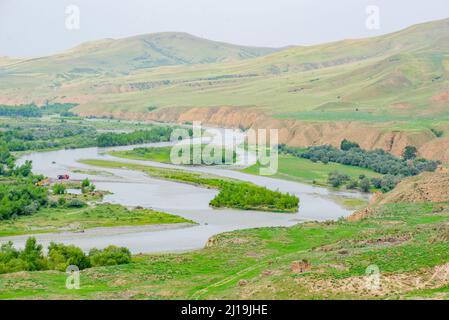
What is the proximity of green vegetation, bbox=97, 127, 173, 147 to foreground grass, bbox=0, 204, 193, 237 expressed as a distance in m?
55.5

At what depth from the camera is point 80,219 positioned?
197ft

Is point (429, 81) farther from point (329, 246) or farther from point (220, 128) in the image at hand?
point (329, 246)

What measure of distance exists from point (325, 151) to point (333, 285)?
7377cm

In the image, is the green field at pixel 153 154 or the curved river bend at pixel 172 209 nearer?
the curved river bend at pixel 172 209

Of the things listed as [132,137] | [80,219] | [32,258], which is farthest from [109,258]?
[132,137]

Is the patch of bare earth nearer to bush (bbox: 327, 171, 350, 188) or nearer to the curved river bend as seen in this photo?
the curved river bend

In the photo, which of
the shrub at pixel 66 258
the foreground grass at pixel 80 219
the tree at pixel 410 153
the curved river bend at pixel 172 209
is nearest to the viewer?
the shrub at pixel 66 258

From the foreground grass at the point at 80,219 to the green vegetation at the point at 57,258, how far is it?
11.5 metres

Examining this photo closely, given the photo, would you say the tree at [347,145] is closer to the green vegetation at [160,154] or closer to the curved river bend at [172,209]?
the green vegetation at [160,154]

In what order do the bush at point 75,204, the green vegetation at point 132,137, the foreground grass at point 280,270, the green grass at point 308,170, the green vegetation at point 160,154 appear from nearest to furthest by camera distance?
1. the foreground grass at point 280,270
2. the bush at point 75,204
3. the green grass at point 308,170
4. the green vegetation at point 160,154
5. the green vegetation at point 132,137

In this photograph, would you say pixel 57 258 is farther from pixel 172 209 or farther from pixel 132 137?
pixel 132 137

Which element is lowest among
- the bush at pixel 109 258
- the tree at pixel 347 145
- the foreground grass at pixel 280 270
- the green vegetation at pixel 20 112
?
the bush at pixel 109 258

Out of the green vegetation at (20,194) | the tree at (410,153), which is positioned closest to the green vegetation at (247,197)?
the green vegetation at (20,194)

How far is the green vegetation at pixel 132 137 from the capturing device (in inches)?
4739
